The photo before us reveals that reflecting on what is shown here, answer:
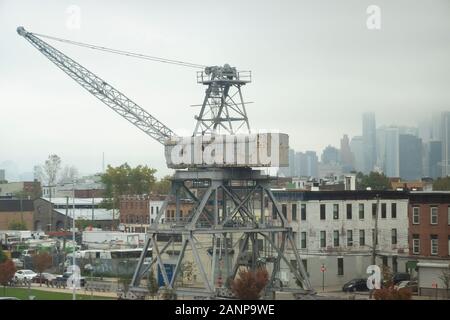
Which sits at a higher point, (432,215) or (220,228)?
(432,215)

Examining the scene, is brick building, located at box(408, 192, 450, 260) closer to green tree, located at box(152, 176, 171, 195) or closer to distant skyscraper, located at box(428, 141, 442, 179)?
distant skyscraper, located at box(428, 141, 442, 179)

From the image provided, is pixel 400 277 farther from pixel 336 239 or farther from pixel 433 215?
pixel 336 239

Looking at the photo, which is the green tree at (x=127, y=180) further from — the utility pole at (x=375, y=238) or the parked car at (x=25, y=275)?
the utility pole at (x=375, y=238)

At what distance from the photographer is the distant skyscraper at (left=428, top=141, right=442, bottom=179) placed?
3123cm

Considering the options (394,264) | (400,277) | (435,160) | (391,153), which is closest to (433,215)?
(400,277)

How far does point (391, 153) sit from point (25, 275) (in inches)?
542

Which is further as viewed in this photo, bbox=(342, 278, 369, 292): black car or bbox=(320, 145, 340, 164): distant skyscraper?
bbox=(320, 145, 340, 164): distant skyscraper

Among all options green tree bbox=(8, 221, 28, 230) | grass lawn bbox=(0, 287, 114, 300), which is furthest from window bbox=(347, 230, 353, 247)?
green tree bbox=(8, 221, 28, 230)

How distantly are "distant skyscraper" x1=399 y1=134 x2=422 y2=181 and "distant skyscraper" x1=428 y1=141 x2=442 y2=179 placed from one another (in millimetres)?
395

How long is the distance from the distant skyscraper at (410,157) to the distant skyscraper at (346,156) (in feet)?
5.19

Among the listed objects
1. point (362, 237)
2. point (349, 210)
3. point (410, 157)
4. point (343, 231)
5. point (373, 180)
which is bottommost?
point (362, 237)

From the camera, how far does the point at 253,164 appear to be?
20484 millimetres

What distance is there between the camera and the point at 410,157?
3403cm
